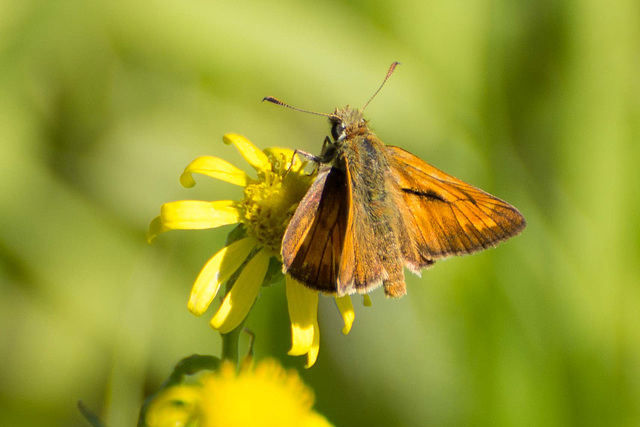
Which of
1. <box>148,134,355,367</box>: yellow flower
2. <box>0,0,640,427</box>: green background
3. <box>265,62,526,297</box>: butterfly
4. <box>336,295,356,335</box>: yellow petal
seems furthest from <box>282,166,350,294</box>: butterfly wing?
<box>0,0,640,427</box>: green background

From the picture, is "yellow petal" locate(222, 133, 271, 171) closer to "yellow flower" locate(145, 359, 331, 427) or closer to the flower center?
the flower center

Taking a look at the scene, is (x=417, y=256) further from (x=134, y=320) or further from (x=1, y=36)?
(x=1, y=36)

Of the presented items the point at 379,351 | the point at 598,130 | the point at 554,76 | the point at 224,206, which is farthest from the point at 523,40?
the point at 224,206

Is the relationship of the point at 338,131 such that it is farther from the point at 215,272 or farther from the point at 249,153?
the point at 215,272

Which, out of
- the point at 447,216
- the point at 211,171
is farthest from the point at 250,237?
the point at 447,216

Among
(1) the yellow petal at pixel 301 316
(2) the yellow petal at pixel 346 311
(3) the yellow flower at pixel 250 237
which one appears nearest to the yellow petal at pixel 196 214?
(3) the yellow flower at pixel 250 237

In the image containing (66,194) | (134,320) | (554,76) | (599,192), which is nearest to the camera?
(134,320)

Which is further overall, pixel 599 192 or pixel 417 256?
pixel 599 192
